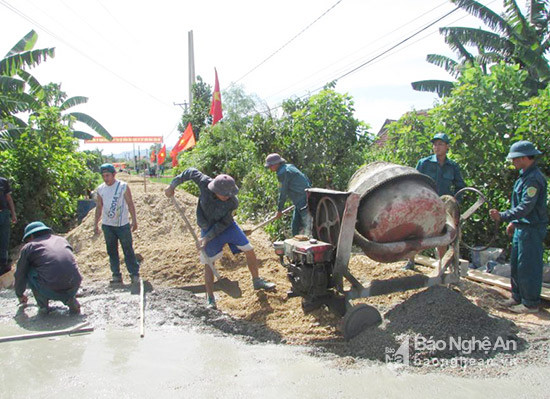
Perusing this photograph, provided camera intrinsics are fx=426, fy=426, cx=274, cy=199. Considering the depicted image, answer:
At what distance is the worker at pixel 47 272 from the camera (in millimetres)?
4504

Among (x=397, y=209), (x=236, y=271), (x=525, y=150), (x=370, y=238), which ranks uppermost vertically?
(x=525, y=150)

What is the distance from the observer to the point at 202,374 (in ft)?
10.5

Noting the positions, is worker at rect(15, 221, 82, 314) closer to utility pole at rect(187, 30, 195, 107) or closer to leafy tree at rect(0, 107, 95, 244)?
leafy tree at rect(0, 107, 95, 244)

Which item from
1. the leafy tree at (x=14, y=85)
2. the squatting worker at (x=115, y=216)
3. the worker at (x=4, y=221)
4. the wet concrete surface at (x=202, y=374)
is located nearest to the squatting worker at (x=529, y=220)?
the wet concrete surface at (x=202, y=374)

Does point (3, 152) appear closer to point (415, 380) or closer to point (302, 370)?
point (302, 370)

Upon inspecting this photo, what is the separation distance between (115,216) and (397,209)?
380 centimetres

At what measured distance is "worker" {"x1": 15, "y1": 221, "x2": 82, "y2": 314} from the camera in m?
4.50

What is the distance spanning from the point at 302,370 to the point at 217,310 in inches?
72.2

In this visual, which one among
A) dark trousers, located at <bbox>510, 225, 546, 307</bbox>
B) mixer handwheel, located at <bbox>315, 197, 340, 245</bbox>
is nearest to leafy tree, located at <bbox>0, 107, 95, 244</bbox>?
mixer handwheel, located at <bbox>315, 197, 340, 245</bbox>

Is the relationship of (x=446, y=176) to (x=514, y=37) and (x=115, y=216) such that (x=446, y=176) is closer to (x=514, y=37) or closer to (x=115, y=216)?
(x=115, y=216)

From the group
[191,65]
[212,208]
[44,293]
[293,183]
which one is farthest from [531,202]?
[191,65]

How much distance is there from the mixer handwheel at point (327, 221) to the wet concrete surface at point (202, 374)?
1151mm

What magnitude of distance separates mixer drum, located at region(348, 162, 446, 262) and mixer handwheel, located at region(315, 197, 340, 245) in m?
0.24

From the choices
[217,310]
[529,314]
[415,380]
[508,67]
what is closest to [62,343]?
[217,310]
